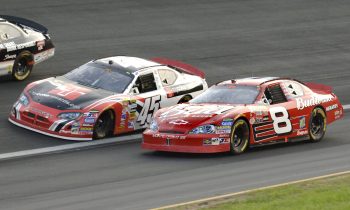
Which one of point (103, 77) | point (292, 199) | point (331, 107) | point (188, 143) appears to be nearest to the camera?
point (292, 199)

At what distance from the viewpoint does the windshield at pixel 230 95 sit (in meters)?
19.2

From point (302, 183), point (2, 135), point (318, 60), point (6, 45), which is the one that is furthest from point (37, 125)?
point (318, 60)

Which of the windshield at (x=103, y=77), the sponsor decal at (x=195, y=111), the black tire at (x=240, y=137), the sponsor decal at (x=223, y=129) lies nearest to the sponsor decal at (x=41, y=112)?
the windshield at (x=103, y=77)

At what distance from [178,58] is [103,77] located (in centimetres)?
677

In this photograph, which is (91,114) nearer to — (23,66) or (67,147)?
(67,147)

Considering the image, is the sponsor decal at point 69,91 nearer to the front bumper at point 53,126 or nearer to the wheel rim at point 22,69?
the front bumper at point 53,126

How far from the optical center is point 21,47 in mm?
23609

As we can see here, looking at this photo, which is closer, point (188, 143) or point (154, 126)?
point (188, 143)

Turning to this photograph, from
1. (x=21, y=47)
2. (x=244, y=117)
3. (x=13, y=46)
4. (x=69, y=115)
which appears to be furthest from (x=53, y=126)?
(x=21, y=47)

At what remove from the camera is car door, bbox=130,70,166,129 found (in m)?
20.4

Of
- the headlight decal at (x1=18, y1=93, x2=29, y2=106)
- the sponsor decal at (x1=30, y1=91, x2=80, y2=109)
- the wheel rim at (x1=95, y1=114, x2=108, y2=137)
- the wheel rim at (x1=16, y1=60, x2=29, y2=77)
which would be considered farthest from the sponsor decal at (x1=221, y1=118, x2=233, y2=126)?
the wheel rim at (x1=16, y1=60, x2=29, y2=77)

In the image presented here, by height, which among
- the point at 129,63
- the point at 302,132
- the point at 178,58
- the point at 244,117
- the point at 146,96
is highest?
the point at 129,63

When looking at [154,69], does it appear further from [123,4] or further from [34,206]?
[123,4]

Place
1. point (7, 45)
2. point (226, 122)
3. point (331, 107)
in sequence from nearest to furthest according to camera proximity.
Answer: point (226, 122) → point (331, 107) → point (7, 45)
